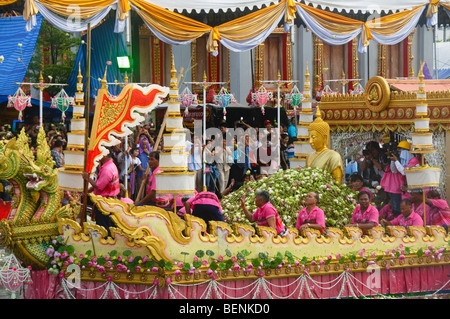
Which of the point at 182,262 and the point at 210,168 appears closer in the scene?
the point at 182,262

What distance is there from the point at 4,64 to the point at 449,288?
966 cm

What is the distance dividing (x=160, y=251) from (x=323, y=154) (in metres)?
3.31

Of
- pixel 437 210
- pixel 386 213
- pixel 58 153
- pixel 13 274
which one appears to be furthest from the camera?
pixel 58 153

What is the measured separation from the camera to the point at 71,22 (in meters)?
14.2

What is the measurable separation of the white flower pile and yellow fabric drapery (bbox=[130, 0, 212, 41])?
18.4 ft

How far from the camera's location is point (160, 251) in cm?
806

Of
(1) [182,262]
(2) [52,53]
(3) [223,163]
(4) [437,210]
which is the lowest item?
(1) [182,262]

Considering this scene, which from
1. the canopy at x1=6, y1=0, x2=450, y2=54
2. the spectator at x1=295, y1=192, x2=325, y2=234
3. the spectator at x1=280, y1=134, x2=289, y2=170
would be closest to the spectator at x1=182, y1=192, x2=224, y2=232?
the spectator at x1=295, y1=192, x2=325, y2=234

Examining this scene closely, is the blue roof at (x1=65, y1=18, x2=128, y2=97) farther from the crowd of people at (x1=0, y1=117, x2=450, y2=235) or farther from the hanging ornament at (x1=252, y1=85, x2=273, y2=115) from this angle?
the hanging ornament at (x1=252, y1=85, x2=273, y2=115)

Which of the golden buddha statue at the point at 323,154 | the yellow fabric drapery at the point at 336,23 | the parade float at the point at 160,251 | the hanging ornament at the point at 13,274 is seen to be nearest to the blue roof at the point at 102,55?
the yellow fabric drapery at the point at 336,23

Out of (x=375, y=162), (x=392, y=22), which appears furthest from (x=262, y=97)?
(x=375, y=162)

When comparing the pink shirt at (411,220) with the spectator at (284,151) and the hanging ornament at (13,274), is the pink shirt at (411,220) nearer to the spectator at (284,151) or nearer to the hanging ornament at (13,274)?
the hanging ornament at (13,274)

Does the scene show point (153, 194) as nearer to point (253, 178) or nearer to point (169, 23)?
point (253, 178)

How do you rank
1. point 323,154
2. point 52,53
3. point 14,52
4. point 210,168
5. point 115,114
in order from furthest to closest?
point 52,53, point 14,52, point 210,168, point 323,154, point 115,114
